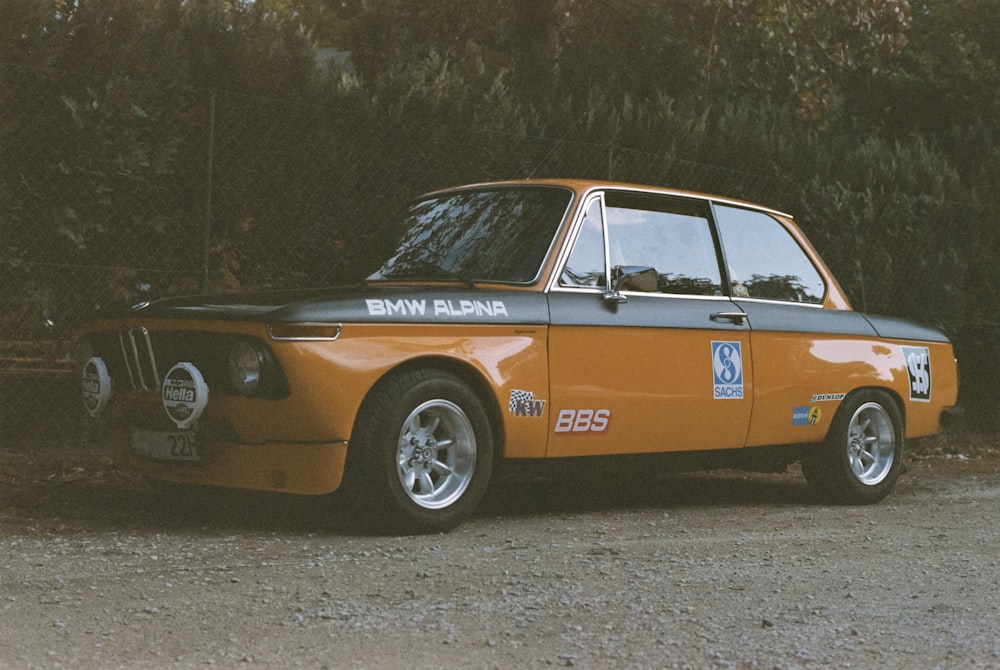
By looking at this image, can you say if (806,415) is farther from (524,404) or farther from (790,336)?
(524,404)

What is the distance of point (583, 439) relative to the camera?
6949 mm

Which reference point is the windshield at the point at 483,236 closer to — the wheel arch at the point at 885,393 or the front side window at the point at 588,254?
the front side window at the point at 588,254

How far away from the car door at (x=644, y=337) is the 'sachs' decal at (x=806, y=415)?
44 centimetres

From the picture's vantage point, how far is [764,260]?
827cm

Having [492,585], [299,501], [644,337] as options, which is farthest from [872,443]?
[492,585]

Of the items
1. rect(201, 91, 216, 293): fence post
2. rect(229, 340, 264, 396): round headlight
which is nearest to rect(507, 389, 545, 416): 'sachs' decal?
rect(229, 340, 264, 396): round headlight

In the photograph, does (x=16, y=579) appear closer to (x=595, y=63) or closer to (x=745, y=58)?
(x=595, y=63)

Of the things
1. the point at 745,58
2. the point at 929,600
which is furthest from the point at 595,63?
the point at 929,600

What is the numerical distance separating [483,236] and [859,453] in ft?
10.2

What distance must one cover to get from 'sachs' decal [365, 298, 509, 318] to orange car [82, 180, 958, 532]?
11mm

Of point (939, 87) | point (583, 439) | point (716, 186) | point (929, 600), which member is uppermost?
point (939, 87)

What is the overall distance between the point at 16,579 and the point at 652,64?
15.5 metres

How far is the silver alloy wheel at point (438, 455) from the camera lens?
20.8ft

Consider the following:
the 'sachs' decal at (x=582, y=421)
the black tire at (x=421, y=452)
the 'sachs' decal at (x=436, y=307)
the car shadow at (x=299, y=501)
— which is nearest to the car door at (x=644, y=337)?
the 'sachs' decal at (x=582, y=421)
